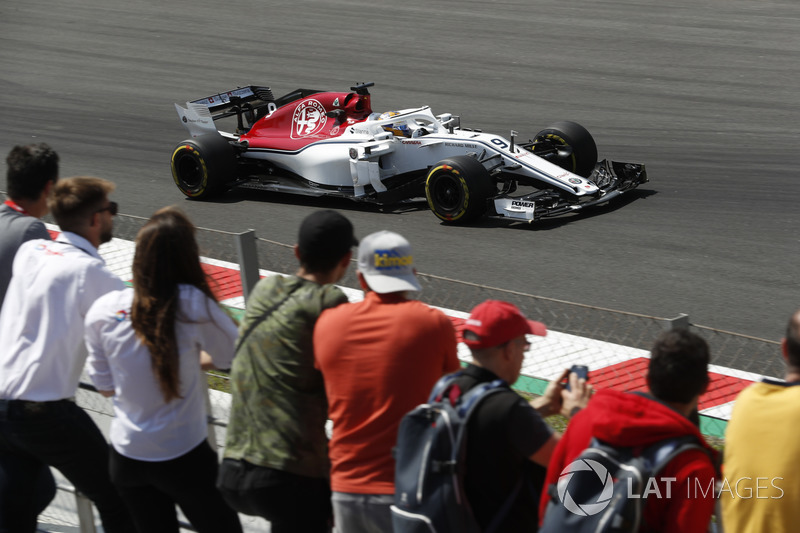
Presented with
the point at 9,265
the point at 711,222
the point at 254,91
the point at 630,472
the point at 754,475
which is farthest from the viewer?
the point at 254,91

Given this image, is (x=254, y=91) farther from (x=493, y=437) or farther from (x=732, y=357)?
(x=493, y=437)

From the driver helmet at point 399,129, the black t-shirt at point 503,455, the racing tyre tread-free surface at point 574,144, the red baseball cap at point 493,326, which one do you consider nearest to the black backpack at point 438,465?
the black t-shirt at point 503,455

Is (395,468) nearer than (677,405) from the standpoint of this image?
No

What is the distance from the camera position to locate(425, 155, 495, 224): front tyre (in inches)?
394

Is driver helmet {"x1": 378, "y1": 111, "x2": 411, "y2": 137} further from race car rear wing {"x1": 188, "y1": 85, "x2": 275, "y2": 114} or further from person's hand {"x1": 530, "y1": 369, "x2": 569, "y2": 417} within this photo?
person's hand {"x1": 530, "y1": 369, "x2": 569, "y2": 417}

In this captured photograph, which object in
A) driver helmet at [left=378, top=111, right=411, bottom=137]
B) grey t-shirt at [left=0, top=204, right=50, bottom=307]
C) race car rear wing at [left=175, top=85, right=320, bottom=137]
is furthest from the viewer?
race car rear wing at [left=175, top=85, right=320, bottom=137]

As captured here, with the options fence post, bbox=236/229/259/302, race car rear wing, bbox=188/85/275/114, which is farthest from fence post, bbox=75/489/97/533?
race car rear wing, bbox=188/85/275/114

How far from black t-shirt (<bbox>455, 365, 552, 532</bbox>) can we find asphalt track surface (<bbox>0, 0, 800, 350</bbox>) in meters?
5.04

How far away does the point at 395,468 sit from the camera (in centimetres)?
314

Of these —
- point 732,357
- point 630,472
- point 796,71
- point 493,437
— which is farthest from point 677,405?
point 796,71

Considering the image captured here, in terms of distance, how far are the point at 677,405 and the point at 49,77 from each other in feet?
56.5

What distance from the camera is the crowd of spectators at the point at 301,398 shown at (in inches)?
113

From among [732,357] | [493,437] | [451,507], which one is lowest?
[732,357]

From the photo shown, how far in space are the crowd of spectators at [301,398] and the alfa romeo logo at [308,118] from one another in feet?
24.8
